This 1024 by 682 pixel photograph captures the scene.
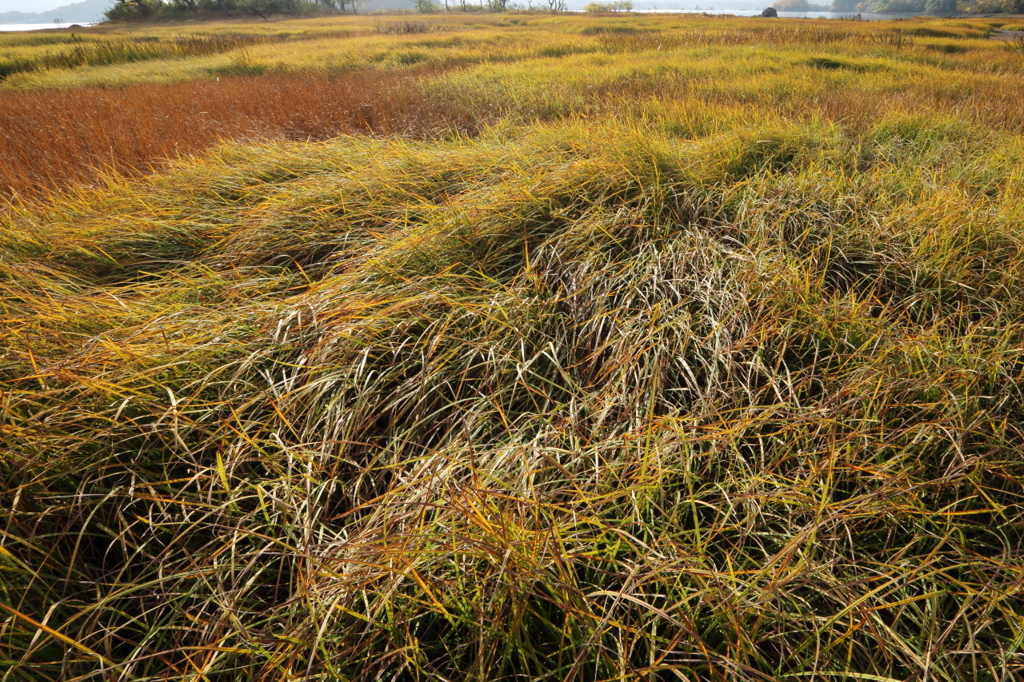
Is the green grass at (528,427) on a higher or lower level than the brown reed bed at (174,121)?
lower

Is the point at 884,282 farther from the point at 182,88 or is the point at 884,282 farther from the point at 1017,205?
the point at 182,88

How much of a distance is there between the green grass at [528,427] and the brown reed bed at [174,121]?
124 centimetres

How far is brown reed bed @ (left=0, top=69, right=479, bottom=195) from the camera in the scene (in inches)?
146

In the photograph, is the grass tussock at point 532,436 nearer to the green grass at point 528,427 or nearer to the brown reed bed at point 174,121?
the green grass at point 528,427

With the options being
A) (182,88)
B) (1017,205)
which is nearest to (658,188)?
(1017,205)

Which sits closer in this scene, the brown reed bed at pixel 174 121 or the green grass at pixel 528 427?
the green grass at pixel 528 427

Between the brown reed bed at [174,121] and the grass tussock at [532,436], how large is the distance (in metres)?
1.70

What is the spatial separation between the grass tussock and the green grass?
0.01 meters

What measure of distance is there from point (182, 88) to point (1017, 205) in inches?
367

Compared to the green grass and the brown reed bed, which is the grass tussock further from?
the brown reed bed

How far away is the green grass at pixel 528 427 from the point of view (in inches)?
39.3

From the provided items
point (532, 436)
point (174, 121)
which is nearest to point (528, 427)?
point (532, 436)

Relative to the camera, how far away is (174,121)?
4785 mm

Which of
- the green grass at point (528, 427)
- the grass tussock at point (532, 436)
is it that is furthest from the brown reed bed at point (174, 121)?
the grass tussock at point (532, 436)
